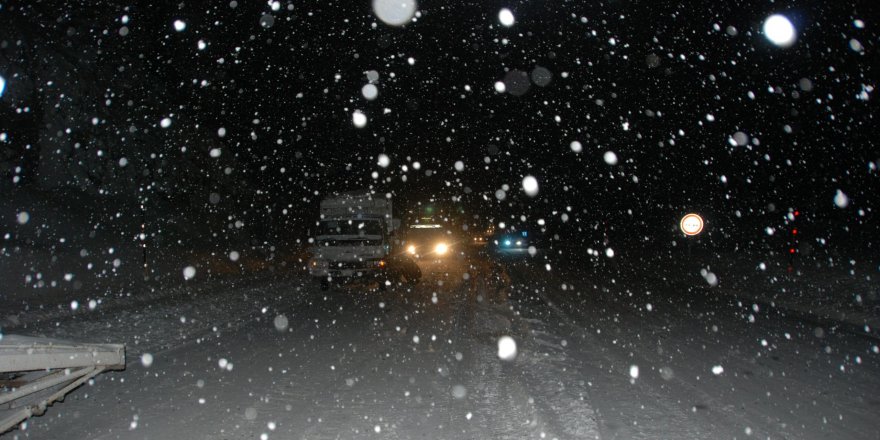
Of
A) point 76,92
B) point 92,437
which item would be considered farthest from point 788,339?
point 76,92

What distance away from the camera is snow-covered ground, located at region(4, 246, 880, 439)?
17.8 feet

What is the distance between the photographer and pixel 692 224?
1819cm

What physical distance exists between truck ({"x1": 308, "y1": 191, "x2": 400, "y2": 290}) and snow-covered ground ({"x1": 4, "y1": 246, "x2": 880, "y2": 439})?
3329mm

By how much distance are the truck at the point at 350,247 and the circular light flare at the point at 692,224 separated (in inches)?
357

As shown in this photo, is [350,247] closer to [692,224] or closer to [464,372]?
[692,224]

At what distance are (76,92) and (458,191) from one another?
257ft

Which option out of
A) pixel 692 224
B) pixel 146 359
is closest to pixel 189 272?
pixel 146 359

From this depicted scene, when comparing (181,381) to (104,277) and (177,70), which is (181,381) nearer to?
(104,277)

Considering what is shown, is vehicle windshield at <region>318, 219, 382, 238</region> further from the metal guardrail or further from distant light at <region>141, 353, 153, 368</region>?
the metal guardrail

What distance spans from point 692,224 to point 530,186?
261ft

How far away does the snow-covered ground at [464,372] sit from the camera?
544 centimetres

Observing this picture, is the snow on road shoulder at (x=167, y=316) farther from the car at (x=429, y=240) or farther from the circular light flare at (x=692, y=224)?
the car at (x=429, y=240)

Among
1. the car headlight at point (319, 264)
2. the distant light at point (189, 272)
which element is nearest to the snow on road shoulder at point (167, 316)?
the distant light at point (189, 272)

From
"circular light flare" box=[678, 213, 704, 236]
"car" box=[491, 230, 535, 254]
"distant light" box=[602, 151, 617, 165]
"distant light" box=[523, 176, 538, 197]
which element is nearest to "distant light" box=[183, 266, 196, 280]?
"circular light flare" box=[678, 213, 704, 236]
